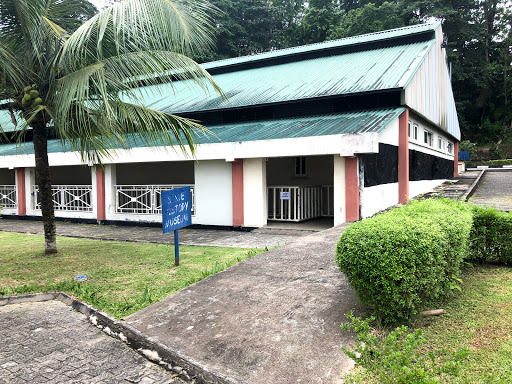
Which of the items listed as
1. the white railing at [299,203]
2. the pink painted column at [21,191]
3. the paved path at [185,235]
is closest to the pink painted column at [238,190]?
the paved path at [185,235]

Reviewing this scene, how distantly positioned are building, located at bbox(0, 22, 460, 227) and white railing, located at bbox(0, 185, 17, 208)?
0.07 m

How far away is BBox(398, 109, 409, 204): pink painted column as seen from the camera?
40.4 ft

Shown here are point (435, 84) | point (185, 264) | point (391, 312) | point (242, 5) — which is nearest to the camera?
point (391, 312)

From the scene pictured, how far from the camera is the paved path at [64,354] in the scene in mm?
3506

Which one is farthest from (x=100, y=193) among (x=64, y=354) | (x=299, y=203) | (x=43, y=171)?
(x=64, y=354)

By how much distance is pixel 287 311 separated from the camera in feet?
14.5

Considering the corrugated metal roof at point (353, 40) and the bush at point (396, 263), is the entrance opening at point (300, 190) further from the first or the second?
the bush at point (396, 263)

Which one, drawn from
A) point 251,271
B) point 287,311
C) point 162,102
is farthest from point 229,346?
point 162,102

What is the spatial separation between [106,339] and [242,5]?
3994 centimetres

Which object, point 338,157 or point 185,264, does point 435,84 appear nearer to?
point 338,157

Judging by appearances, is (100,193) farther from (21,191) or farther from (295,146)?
(295,146)

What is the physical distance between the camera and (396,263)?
3605 mm

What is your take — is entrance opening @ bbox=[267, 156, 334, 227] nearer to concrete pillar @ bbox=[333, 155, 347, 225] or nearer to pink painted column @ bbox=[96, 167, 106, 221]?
concrete pillar @ bbox=[333, 155, 347, 225]

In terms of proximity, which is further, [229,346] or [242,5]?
[242,5]
